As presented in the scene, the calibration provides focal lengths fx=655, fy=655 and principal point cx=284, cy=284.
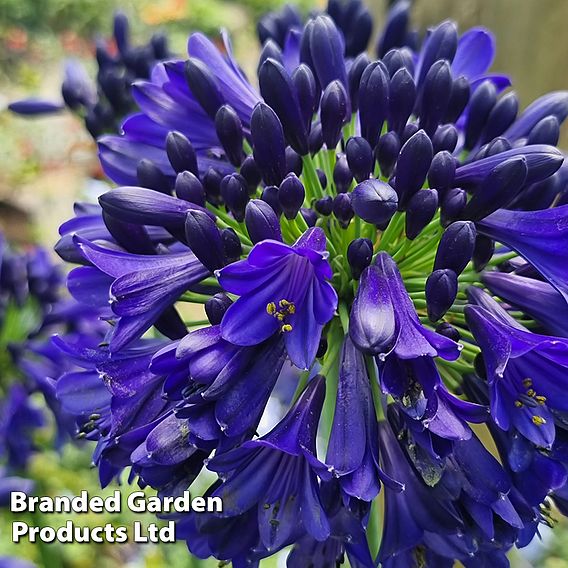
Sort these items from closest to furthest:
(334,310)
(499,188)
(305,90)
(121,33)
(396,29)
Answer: (334,310) < (499,188) < (305,90) < (396,29) < (121,33)

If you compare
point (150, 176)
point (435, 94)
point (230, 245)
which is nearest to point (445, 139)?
point (435, 94)

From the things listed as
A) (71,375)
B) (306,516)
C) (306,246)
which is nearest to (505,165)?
(306,246)

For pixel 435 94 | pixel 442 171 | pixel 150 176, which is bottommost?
pixel 150 176

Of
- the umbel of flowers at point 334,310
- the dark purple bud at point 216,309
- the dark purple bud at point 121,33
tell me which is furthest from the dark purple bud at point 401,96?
the dark purple bud at point 121,33

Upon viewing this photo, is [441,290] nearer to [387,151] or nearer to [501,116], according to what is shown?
[387,151]

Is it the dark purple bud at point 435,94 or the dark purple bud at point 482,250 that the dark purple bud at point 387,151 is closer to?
the dark purple bud at point 435,94
